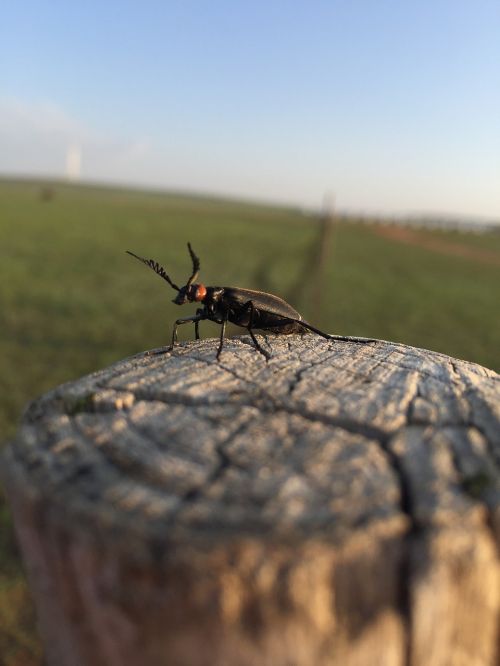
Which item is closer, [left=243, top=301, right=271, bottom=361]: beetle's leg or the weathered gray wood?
the weathered gray wood

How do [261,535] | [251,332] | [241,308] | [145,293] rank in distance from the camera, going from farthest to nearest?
[145,293]
[241,308]
[251,332]
[261,535]

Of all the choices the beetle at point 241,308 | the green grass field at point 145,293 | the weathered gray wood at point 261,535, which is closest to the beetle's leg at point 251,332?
the beetle at point 241,308

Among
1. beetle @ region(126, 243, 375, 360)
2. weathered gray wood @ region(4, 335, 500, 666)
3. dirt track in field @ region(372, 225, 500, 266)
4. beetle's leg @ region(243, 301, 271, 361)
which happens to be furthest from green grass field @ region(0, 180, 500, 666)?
weathered gray wood @ region(4, 335, 500, 666)

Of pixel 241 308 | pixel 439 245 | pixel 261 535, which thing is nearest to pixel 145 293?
pixel 241 308

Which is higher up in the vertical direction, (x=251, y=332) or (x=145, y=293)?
(x=251, y=332)

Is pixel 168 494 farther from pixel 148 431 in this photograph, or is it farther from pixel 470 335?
pixel 470 335

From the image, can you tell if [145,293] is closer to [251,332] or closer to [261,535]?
[251,332]

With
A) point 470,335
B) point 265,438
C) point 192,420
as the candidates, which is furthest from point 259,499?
point 470,335

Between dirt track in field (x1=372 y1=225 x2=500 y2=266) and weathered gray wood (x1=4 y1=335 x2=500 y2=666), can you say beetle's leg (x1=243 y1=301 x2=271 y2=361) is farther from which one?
dirt track in field (x1=372 y1=225 x2=500 y2=266)
